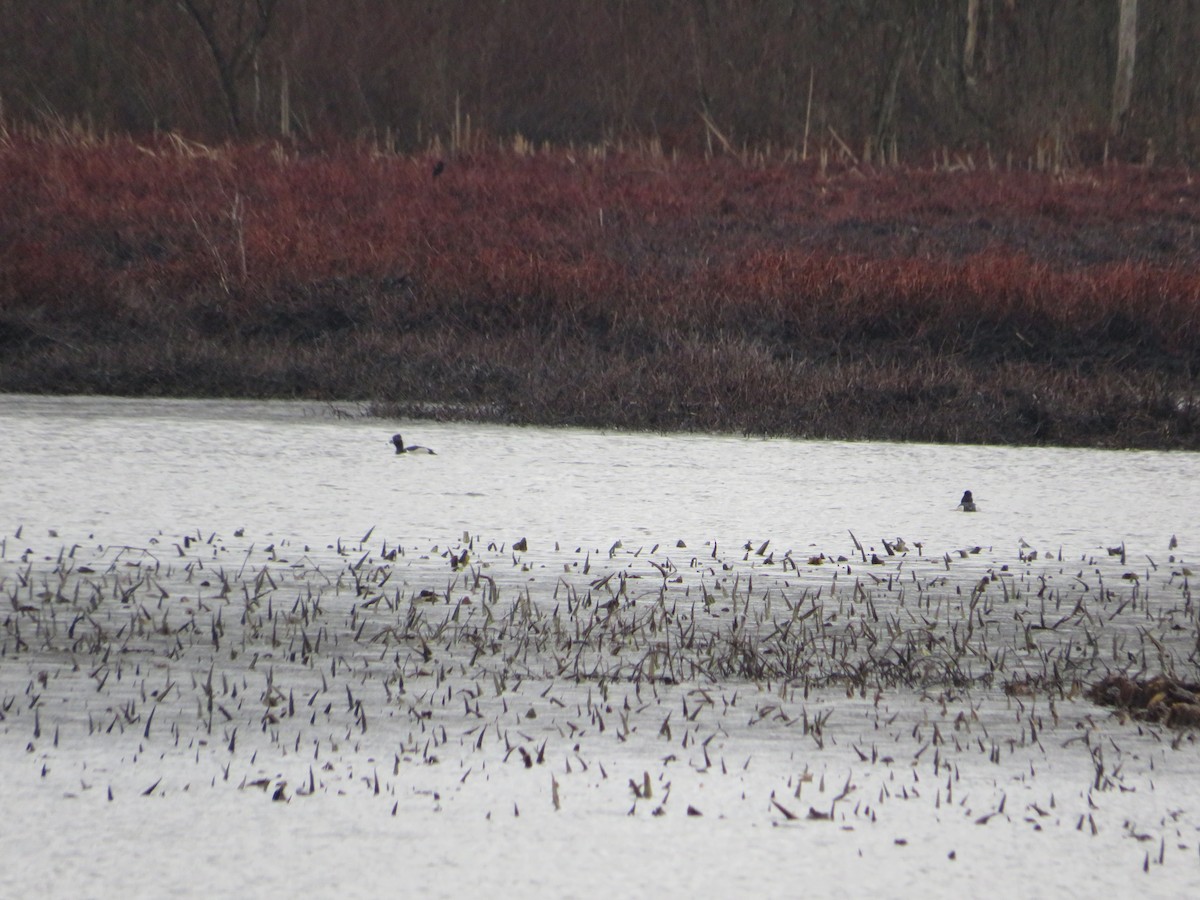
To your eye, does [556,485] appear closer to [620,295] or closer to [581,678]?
[581,678]

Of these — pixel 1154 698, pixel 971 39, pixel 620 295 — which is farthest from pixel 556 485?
pixel 971 39

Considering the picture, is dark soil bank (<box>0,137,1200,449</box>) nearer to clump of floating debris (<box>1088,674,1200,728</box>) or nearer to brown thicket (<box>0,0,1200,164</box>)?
clump of floating debris (<box>1088,674,1200,728</box>)

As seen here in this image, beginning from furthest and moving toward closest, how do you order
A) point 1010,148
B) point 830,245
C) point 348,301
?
1. point 1010,148
2. point 830,245
3. point 348,301

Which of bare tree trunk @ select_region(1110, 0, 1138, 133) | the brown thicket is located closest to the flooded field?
the brown thicket

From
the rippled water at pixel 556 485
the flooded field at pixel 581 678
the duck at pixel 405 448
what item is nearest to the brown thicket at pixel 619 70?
the rippled water at pixel 556 485

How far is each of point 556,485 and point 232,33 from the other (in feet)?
69.6

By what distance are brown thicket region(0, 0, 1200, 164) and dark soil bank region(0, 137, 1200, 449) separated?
6.13 metres

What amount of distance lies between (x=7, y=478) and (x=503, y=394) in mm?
3480

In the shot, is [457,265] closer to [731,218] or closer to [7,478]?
[731,218]

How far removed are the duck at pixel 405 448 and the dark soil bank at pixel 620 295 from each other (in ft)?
4.34

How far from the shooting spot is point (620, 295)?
39.1ft

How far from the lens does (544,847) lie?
2791 mm

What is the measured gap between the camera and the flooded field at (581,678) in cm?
277

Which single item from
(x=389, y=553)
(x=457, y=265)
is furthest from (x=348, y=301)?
(x=389, y=553)
